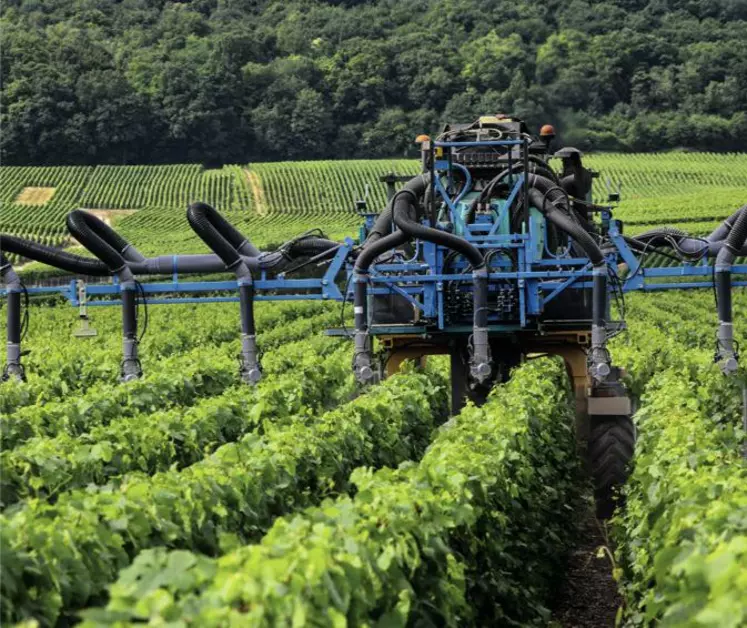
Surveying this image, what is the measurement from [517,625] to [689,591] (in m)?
3.01

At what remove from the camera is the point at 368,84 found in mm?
135750

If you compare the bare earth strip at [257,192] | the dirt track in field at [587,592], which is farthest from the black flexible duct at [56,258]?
the bare earth strip at [257,192]

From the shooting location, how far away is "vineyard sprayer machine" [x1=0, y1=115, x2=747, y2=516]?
14.7 meters

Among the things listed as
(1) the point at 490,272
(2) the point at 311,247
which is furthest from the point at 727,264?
(2) the point at 311,247

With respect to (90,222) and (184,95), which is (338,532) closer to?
(90,222)

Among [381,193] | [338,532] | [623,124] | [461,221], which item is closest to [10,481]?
[338,532]

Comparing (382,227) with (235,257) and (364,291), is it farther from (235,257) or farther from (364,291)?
(235,257)

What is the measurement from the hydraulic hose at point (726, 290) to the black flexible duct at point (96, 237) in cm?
641

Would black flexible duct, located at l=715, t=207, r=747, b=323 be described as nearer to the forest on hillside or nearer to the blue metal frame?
the blue metal frame

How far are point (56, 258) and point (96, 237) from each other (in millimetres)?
572

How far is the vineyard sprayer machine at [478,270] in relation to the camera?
14664 millimetres

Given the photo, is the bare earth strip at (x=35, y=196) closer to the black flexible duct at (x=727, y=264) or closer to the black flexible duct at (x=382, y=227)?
the black flexible duct at (x=382, y=227)

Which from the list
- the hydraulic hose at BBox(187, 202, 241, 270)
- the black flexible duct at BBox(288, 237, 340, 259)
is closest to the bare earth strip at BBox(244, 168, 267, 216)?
the black flexible duct at BBox(288, 237, 340, 259)

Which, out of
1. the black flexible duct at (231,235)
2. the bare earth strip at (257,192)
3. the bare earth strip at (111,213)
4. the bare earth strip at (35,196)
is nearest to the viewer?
the black flexible duct at (231,235)
